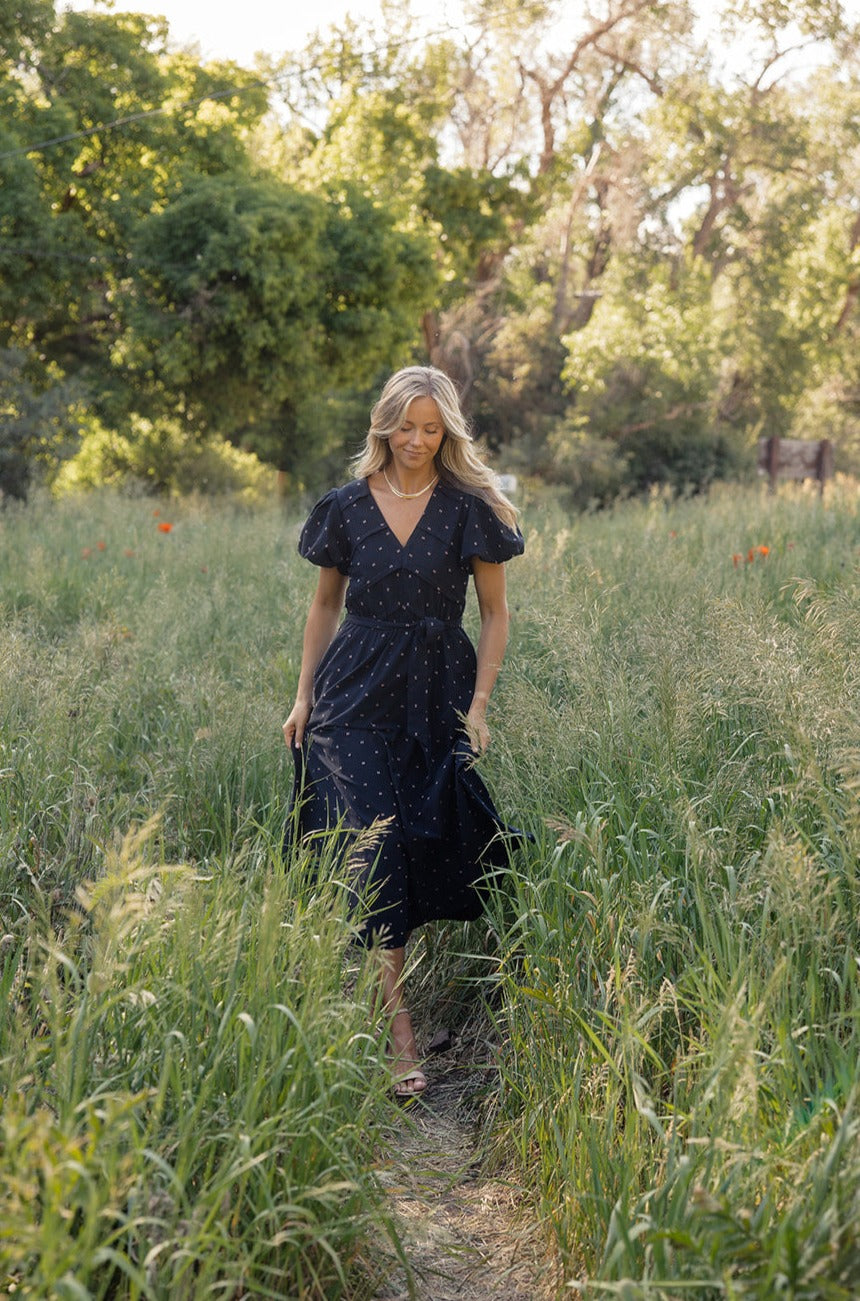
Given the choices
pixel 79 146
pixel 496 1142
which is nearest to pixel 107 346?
pixel 79 146

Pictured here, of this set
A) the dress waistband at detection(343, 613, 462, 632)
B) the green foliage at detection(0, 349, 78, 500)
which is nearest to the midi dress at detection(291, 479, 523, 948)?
the dress waistband at detection(343, 613, 462, 632)

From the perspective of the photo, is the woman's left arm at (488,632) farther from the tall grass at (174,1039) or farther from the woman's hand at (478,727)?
the tall grass at (174,1039)

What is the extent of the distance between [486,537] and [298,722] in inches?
31.7

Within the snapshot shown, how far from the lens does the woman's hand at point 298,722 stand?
412 cm

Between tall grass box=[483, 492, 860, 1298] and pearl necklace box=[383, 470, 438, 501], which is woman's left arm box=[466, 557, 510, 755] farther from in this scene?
pearl necklace box=[383, 470, 438, 501]

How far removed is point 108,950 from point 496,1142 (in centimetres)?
140

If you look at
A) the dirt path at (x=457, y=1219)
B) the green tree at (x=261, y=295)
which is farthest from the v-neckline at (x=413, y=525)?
the green tree at (x=261, y=295)

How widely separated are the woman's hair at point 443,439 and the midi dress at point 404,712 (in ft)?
0.16

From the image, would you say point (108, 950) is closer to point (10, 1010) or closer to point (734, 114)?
point (10, 1010)

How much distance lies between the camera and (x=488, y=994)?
3910mm

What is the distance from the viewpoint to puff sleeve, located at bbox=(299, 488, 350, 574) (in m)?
4.08

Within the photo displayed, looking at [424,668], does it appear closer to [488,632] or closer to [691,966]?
[488,632]

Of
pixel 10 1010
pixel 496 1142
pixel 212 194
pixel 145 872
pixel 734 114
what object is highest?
pixel 734 114

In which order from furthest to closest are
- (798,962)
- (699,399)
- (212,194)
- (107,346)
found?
(699,399) < (107,346) < (212,194) < (798,962)
